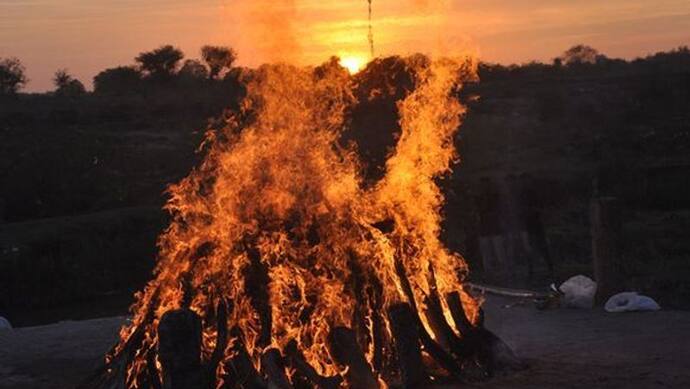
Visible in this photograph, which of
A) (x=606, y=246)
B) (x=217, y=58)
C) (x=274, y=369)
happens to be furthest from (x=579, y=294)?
(x=217, y=58)

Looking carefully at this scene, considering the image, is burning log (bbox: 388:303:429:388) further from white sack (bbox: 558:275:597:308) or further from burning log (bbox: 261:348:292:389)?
white sack (bbox: 558:275:597:308)

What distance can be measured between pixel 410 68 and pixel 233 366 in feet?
13.7

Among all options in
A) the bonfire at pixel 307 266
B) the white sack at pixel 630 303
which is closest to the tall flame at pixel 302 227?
the bonfire at pixel 307 266

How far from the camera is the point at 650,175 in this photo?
101 feet

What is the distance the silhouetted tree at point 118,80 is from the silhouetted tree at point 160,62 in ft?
2.42

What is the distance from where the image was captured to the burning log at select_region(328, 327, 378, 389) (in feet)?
25.1

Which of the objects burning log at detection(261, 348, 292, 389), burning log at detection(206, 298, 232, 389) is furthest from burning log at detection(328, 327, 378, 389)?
burning log at detection(206, 298, 232, 389)

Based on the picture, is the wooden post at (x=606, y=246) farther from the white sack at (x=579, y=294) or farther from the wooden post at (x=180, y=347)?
the wooden post at (x=180, y=347)

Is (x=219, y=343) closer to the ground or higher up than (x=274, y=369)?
higher up

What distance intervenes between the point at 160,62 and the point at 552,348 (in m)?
53.5

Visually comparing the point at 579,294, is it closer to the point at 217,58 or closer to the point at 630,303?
the point at 630,303

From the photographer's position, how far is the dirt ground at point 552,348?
8.30m

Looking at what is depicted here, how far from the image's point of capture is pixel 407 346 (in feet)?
25.9

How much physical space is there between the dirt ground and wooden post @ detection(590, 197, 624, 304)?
473mm
